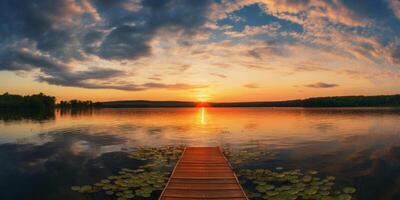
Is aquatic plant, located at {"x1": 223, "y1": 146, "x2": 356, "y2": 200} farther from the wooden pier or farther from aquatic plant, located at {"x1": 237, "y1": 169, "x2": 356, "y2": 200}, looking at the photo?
the wooden pier

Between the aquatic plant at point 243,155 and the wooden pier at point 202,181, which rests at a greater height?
the wooden pier at point 202,181

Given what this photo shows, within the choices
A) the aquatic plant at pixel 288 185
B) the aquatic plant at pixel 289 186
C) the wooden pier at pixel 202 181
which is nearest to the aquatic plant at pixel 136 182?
the wooden pier at pixel 202 181

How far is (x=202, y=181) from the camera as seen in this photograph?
61.8 feet

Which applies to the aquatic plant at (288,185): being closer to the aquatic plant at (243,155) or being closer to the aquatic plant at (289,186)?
the aquatic plant at (289,186)

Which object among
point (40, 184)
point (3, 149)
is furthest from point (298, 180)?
point (3, 149)

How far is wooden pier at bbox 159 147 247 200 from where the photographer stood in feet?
52.2

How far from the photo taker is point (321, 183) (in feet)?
65.6

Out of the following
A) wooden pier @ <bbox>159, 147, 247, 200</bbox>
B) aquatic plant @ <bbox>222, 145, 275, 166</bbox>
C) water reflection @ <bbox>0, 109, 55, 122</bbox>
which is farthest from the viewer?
water reflection @ <bbox>0, 109, 55, 122</bbox>

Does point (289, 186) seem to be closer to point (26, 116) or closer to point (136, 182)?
point (136, 182)

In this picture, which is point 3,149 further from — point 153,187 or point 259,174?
point 259,174

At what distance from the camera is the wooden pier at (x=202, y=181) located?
1591cm

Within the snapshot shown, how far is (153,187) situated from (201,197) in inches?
198

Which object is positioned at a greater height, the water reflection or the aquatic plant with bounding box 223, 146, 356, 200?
the water reflection

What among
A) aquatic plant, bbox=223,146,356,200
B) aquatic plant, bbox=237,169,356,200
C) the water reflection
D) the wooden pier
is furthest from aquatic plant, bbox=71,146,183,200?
the water reflection
